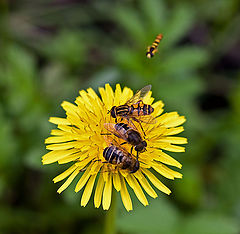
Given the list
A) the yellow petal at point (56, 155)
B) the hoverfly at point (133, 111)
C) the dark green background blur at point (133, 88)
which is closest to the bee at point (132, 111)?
the hoverfly at point (133, 111)

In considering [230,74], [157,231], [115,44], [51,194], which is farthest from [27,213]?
[230,74]

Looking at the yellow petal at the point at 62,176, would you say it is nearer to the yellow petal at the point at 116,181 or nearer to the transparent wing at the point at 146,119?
the yellow petal at the point at 116,181

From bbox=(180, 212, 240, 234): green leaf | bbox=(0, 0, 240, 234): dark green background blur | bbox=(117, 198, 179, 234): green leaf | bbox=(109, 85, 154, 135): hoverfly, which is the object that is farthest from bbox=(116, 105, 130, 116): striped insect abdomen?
bbox=(180, 212, 240, 234): green leaf

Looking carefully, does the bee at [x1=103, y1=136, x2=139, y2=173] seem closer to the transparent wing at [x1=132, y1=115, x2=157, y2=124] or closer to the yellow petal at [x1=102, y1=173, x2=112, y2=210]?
the yellow petal at [x1=102, y1=173, x2=112, y2=210]

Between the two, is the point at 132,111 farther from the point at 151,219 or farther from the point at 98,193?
the point at 151,219

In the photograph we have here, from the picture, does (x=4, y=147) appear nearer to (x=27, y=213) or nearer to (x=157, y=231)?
(x=27, y=213)

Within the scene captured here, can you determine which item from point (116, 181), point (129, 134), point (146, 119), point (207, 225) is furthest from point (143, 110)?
point (207, 225)
